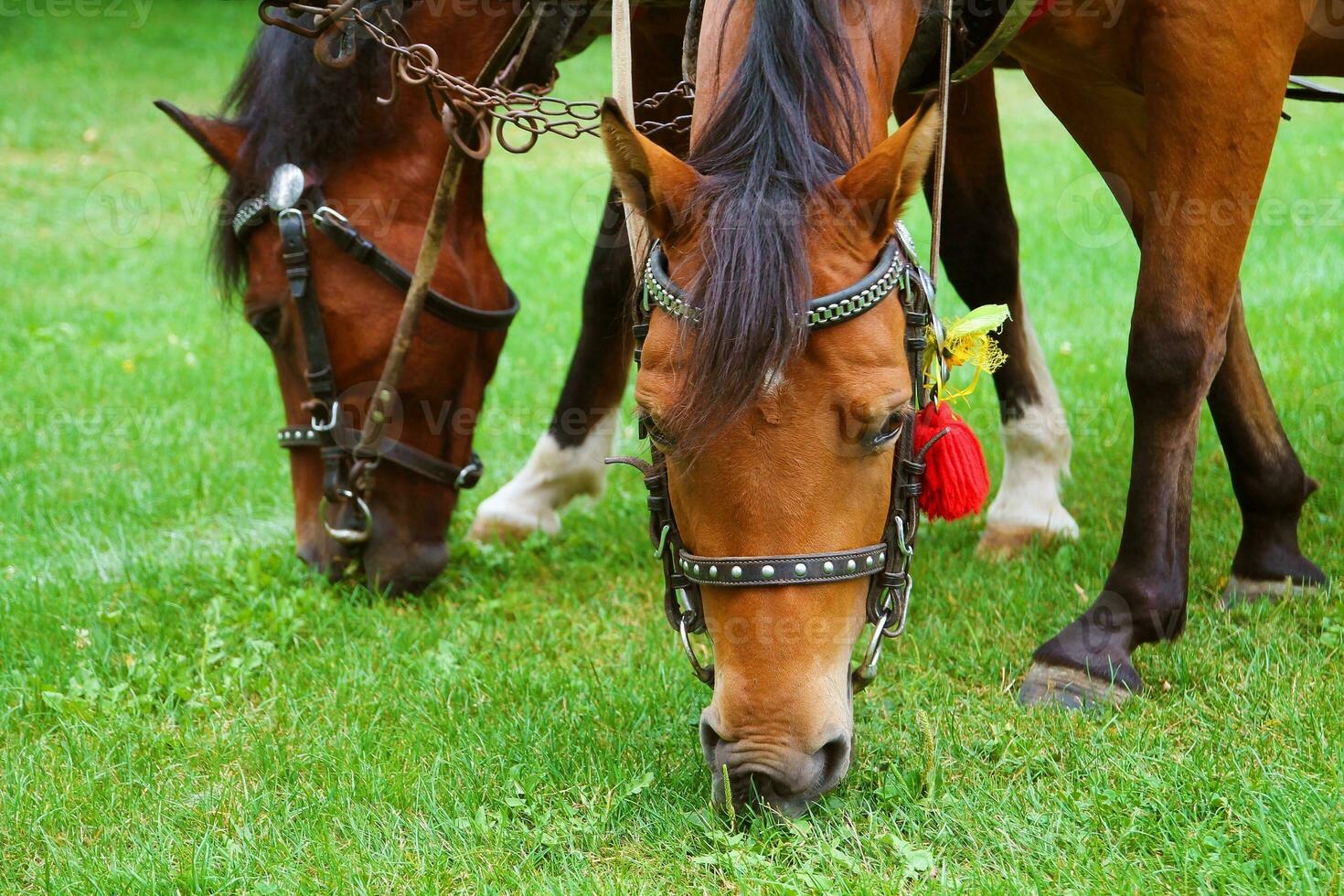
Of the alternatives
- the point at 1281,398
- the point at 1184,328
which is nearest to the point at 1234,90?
the point at 1184,328

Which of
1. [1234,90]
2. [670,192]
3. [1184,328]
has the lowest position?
[1184,328]

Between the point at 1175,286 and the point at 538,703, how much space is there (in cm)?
184

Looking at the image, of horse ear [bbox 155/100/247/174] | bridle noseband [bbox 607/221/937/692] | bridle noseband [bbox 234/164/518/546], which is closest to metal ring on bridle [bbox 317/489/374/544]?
bridle noseband [bbox 234/164/518/546]

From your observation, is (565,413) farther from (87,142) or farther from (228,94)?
(87,142)

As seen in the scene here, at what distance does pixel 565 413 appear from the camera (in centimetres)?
483

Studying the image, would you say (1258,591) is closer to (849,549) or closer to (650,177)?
(849,549)

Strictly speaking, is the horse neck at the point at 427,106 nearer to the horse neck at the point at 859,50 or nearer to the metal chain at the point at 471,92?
the metal chain at the point at 471,92

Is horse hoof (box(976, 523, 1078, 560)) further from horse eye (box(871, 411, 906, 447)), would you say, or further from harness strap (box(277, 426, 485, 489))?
horse eye (box(871, 411, 906, 447))

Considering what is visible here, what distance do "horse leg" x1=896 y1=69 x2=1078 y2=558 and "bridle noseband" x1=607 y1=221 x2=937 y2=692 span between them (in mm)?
1841

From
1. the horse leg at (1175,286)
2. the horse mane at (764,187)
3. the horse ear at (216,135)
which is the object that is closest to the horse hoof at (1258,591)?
the horse leg at (1175,286)

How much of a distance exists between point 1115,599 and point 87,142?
45.8 ft

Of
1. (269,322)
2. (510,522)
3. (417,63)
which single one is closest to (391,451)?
(269,322)

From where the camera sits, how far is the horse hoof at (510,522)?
15.7 feet

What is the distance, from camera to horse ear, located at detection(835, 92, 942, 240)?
2.26 metres
